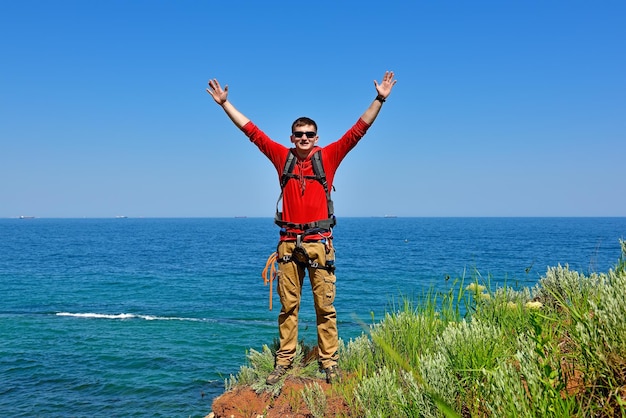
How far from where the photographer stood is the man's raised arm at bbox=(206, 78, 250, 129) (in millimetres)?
7339

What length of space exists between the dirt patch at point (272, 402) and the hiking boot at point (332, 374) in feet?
0.29

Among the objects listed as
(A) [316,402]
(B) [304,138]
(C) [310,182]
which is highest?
(B) [304,138]

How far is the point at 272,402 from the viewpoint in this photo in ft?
22.5

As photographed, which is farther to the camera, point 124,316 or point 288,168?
point 124,316

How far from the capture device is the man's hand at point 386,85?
22.4 ft

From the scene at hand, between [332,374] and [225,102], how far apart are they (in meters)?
4.61

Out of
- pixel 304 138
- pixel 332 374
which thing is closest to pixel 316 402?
pixel 332 374

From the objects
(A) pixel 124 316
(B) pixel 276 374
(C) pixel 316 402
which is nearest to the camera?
(C) pixel 316 402

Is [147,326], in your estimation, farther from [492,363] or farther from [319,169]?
[492,363]

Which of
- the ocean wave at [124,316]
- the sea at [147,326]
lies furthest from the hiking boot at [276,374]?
the ocean wave at [124,316]

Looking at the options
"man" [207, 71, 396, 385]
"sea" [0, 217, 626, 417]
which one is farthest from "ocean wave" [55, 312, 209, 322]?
"man" [207, 71, 396, 385]

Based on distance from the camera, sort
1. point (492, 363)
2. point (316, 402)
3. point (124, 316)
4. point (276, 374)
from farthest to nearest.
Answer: point (124, 316) < point (276, 374) < point (316, 402) < point (492, 363)

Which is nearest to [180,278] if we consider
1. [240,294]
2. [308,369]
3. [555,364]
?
[240,294]

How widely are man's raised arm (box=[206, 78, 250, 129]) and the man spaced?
20mm
